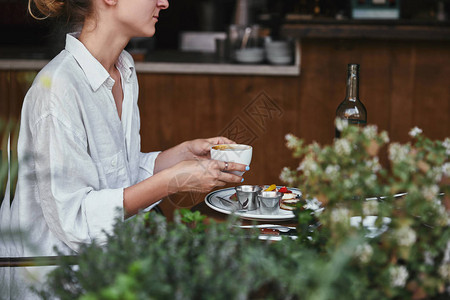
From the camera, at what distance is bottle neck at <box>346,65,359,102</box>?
1.40 metres

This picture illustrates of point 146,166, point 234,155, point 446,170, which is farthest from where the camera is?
point 146,166

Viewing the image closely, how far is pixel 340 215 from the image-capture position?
0.67 m

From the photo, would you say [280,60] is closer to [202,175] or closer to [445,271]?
[202,175]

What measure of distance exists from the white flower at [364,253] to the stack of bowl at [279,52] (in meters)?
2.59

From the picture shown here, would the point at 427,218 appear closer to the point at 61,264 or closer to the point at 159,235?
the point at 159,235

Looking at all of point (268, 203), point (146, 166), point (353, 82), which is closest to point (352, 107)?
point (353, 82)

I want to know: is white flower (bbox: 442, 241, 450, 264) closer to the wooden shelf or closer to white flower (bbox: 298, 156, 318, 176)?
white flower (bbox: 298, 156, 318, 176)

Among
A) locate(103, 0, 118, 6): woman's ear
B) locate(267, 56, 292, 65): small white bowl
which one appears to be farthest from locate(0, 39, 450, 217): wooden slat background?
locate(103, 0, 118, 6): woman's ear

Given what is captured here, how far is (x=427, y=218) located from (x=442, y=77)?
8.74ft

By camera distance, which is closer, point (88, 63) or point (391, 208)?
point (391, 208)

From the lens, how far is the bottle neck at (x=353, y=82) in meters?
1.40

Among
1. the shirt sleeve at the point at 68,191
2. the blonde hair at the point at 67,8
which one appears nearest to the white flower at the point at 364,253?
the shirt sleeve at the point at 68,191

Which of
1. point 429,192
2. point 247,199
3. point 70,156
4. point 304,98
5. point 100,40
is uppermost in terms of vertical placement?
point 100,40

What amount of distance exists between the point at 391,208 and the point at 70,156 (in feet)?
2.62
